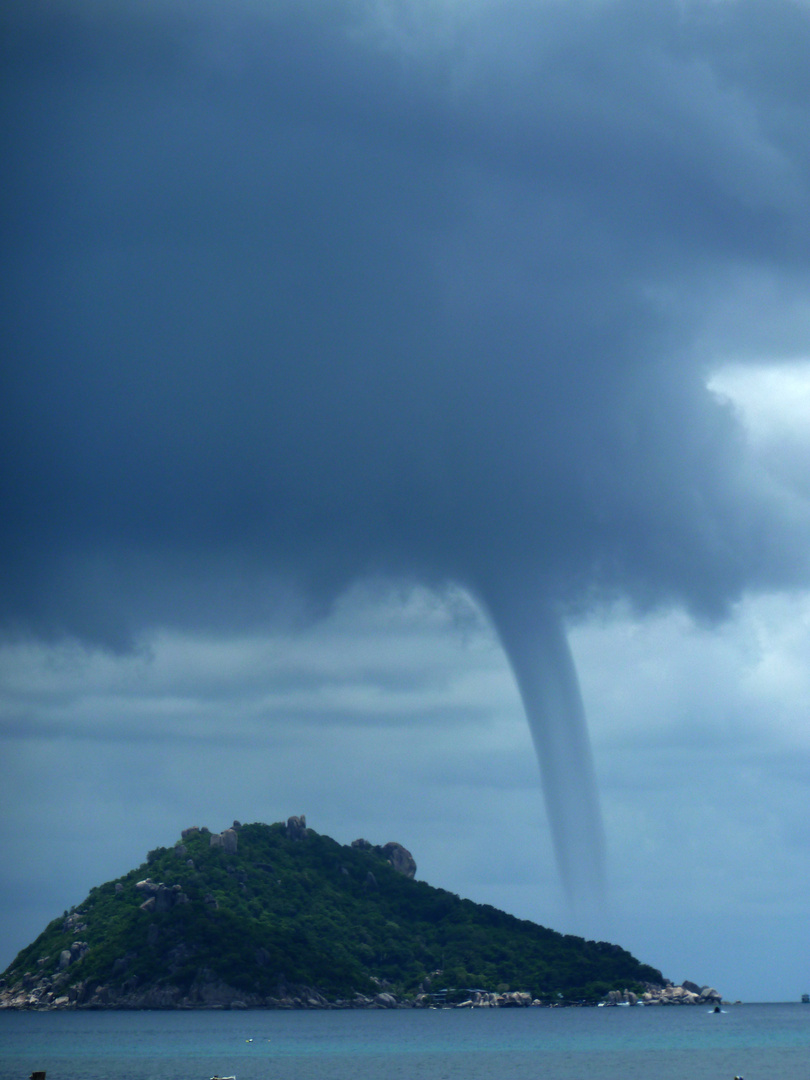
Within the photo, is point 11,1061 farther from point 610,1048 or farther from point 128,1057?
point 610,1048

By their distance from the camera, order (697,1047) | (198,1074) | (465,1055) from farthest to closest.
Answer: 1. (697,1047)
2. (465,1055)
3. (198,1074)

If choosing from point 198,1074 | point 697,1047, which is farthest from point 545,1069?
point 697,1047

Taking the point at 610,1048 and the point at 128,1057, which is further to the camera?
the point at 610,1048

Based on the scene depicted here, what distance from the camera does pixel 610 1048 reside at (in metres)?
167

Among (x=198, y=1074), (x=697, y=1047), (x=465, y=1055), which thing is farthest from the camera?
(x=697, y=1047)

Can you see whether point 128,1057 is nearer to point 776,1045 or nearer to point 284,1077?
point 284,1077

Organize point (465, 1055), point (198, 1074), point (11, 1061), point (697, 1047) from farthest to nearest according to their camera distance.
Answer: point (697, 1047) < point (465, 1055) < point (11, 1061) < point (198, 1074)

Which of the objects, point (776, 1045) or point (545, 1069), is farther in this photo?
point (776, 1045)

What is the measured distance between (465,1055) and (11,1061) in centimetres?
5337

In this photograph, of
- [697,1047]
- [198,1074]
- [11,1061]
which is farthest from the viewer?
[697,1047]

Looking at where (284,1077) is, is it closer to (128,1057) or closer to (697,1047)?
(128,1057)

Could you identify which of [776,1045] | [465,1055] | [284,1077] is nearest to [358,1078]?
[284,1077]

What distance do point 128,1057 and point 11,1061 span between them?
1408cm

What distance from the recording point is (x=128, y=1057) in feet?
496
